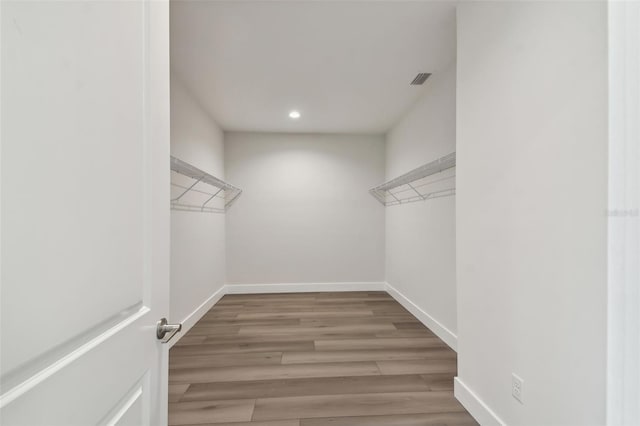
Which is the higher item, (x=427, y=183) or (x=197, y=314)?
(x=427, y=183)

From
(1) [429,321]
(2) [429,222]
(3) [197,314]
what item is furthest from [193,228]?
(1) [429,321]

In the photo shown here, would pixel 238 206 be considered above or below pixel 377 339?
above

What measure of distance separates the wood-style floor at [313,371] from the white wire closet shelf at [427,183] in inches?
54.0

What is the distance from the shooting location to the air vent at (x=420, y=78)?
94.6 inches

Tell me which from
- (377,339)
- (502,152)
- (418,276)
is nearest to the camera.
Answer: (502,152)

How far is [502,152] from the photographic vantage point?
1308mm

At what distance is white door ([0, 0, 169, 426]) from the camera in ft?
1.25

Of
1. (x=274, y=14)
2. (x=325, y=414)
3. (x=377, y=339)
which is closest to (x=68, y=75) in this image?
(x=274, y=14)

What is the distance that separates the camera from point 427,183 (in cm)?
278

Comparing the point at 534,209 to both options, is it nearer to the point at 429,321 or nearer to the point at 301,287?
the point at 429,321

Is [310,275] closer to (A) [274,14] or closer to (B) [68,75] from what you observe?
(A) [274,14]

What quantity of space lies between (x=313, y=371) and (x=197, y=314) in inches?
63.8

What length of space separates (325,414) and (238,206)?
3083 mm

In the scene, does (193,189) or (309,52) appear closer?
(309,52)
